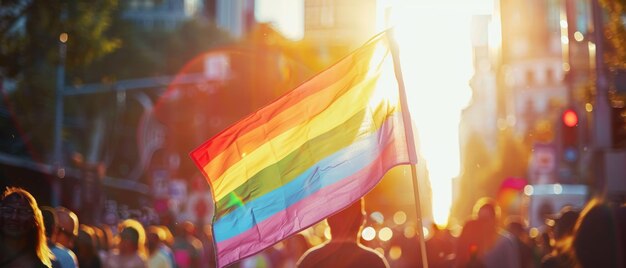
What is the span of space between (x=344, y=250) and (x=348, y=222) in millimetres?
210

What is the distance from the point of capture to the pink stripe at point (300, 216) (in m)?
7.11

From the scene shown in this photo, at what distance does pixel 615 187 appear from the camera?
703 inches

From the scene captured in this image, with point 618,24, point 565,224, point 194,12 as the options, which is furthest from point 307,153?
point 194,12

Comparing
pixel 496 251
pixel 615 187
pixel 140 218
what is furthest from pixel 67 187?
pixel 496 251

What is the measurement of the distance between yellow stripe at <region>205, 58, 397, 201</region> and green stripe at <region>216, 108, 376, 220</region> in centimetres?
3

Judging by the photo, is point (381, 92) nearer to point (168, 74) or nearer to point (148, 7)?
point (168, 74)

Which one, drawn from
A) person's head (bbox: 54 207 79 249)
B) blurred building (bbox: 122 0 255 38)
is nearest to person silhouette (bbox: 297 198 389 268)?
person's head (bbox: 54 207 79 249)

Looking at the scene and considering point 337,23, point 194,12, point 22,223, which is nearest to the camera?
point 22,223

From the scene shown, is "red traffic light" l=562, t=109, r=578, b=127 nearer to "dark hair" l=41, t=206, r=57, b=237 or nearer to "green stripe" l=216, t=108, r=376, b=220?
"dark hair" l=41, t=206, r=57, b=237

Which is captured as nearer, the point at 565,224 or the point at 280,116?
the point at 280,116

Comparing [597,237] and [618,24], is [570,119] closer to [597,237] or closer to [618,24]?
[618,24]

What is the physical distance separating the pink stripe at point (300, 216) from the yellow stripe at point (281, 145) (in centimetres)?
31

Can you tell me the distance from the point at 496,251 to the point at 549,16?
148 metres

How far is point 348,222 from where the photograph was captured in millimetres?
7414
